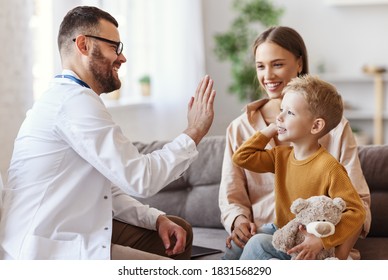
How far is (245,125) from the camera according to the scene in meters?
2.36

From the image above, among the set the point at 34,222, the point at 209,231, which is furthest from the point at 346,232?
the point at 209,231

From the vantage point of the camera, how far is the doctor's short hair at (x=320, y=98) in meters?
1.89

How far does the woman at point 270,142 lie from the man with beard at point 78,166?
436mm

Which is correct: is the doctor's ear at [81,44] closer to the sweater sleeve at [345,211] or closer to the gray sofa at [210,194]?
the sweater sleeve at [345,211]

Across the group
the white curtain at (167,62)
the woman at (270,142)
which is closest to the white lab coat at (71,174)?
the woman at (270,142)

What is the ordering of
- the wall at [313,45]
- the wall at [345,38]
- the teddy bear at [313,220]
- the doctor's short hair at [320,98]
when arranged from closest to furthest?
the teddy bear at [313,220] < the doctor's short hair at [320,98] < the wall at [313,45] < the wall at [345,38]

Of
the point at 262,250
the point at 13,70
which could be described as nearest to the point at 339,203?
the point at 262,250

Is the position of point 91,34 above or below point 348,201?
above

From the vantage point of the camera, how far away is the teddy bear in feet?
5.76

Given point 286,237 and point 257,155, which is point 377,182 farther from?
point 286,237

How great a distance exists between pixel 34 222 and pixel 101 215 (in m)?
0.19

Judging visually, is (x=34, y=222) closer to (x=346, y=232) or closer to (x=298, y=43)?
(x=346, y=232)

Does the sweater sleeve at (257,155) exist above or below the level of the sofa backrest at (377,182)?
above

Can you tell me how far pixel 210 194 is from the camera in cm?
281
